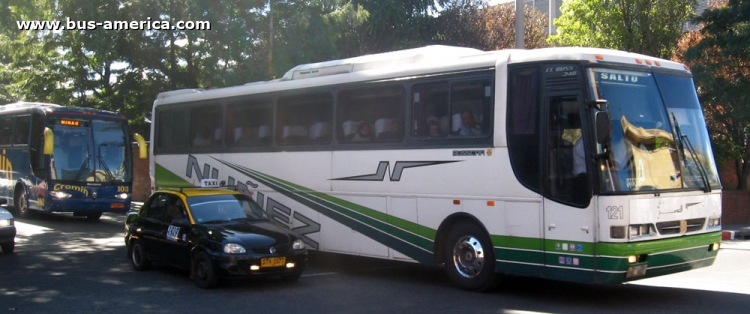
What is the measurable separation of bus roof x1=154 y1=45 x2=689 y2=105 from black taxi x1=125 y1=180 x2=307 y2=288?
8.63 ft

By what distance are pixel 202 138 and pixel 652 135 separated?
387 inches

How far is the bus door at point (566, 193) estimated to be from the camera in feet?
31.9

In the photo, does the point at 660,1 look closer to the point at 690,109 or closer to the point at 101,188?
the point at 690,109

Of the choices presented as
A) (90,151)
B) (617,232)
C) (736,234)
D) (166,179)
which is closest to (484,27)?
(736,234)

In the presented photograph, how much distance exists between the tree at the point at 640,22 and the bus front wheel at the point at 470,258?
15.4 meters

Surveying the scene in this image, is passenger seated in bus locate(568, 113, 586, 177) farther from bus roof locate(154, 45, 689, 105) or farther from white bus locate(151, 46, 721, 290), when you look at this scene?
bus roof locate(154, 45, 689, 105)

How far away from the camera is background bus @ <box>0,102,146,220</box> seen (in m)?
22.8

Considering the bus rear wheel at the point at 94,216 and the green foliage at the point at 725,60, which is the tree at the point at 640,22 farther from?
the bus rear wheel at the point at 94,216

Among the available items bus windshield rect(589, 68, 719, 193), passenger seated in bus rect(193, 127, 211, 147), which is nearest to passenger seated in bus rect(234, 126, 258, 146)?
passenger seated in bus rect(193, 127, 211, 147)

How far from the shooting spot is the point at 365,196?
1289 cm

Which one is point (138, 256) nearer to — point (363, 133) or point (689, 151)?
point (363, 133)

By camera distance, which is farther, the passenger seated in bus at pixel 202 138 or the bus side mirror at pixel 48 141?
the bus side mirror at pixel 48 141

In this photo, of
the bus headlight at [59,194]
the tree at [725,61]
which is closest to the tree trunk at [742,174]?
the tree at [725,61]

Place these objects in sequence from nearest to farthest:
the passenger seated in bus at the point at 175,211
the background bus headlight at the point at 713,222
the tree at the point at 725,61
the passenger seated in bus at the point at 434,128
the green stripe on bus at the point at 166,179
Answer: the background bus headlight at the point at 713,222 < the passenger seated in bus at the point at 434,128 < the passenger seated in bus at the point at 175,211 < the green stripe on bus at the point at 166,179 < the tree at the point at 725,61
